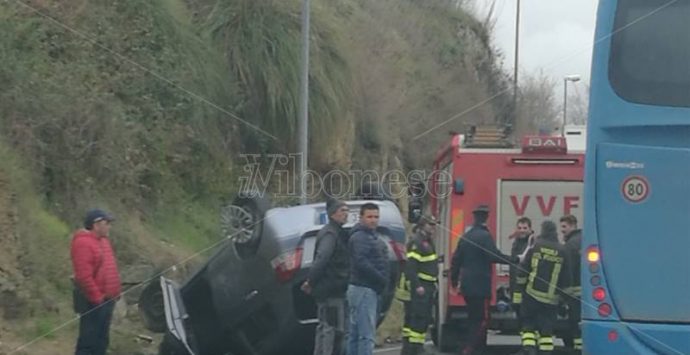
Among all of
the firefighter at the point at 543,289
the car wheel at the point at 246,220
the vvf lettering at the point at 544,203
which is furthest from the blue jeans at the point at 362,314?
the vvf lettering at the point at 544,203

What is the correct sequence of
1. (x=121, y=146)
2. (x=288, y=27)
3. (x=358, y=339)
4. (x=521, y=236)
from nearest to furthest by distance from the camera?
(x=358, y=339), (x=521, y=236), (x=121, y=146), (x=288, y=27)

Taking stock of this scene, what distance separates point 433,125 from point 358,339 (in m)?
26.2

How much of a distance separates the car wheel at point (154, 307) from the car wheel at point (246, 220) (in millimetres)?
1088

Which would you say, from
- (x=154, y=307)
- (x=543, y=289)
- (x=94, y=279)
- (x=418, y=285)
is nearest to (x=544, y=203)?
(x=418, y=285)

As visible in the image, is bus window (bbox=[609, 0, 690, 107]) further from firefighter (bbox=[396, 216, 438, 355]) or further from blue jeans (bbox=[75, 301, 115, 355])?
blue jeans (bbox=[75, 301, 115, 355])

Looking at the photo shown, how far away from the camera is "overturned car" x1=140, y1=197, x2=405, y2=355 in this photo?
40.4ft

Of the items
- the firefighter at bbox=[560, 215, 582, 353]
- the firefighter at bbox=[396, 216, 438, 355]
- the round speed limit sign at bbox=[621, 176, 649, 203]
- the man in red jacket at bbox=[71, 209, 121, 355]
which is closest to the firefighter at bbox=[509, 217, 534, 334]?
the firefighter at bbox=[560, 215, 582, 353]

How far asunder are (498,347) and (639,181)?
8238 millimetres

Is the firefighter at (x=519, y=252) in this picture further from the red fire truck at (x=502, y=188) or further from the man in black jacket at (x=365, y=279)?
the man in black jacket at (x=365, y=279)

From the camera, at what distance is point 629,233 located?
10188mm

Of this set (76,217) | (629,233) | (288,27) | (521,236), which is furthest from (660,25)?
(288,27)

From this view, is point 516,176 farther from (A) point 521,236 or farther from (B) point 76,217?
(B) point 76,217

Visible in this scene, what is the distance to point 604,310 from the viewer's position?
10188mm

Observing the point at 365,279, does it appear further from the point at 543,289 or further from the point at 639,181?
the point at 639,181
